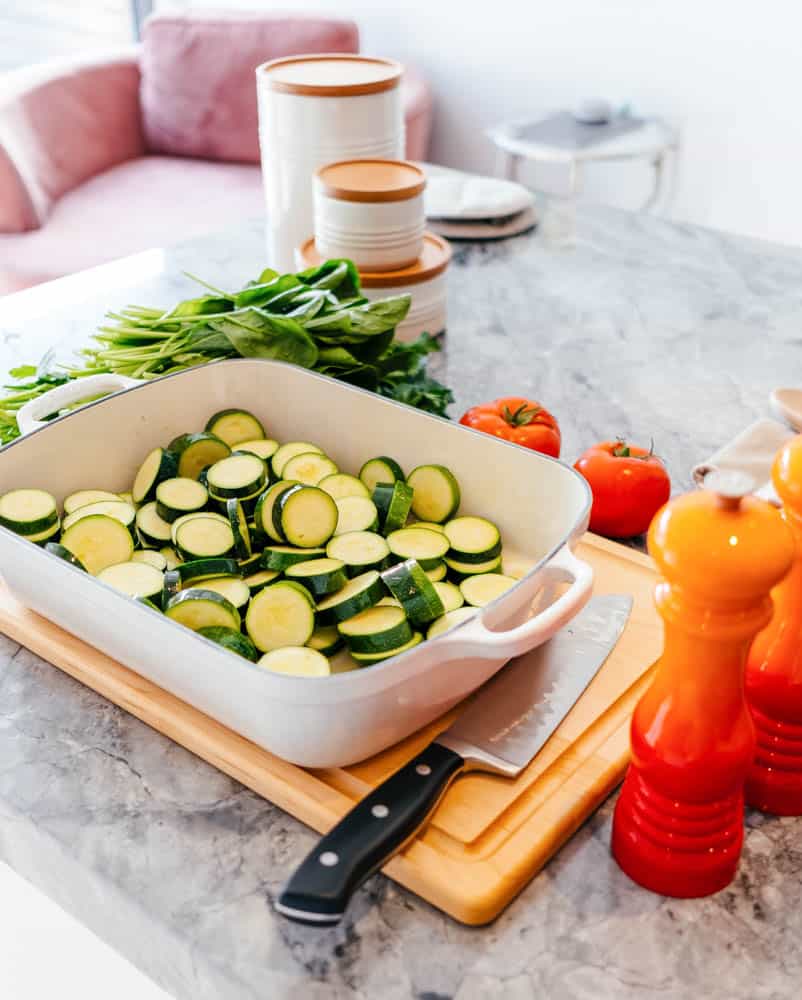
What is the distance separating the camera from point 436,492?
1.06m

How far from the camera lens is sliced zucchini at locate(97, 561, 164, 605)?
92cm

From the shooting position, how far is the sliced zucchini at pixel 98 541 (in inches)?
38.3

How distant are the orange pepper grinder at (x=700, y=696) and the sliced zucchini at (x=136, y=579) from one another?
413 millimetres

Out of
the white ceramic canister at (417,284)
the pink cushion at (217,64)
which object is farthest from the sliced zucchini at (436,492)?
the pink cushion at (217,64)

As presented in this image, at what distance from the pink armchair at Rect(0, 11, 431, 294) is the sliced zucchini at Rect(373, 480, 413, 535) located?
2.22 metres

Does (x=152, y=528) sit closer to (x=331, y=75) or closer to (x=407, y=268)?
(x=407, y=268)

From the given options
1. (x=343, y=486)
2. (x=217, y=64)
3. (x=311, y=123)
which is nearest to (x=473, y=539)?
(x=343, y=486)

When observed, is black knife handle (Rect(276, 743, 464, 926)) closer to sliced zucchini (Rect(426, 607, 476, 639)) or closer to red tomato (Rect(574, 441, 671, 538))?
sliced zucchini (Rect(426, 607, 476, 639))

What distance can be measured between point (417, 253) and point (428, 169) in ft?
2.24

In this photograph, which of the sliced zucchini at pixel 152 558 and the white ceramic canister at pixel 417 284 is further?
the white ceramic canister at pixel 417 284

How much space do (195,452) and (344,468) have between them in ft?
0.53

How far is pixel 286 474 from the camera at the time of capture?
1.10 m

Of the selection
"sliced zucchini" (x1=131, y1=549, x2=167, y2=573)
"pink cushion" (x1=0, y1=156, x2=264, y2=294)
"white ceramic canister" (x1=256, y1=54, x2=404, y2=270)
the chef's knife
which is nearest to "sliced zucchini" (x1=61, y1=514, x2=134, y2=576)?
"sliced zucchini" (x1=131, y1=549, x2=167, y2=573)

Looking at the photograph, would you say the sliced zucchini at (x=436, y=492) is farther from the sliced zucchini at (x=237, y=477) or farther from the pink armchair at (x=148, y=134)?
the pink armchair at (x=148, y=134)
